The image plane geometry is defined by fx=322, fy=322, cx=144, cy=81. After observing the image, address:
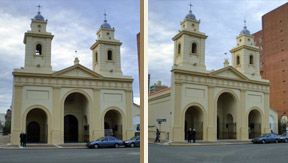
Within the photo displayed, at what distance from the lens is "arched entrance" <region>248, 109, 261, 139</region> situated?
14328mm

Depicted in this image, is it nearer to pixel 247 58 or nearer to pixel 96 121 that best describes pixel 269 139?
pixel 247 58

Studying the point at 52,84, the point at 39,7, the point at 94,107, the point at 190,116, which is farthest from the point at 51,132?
the point at 39,7

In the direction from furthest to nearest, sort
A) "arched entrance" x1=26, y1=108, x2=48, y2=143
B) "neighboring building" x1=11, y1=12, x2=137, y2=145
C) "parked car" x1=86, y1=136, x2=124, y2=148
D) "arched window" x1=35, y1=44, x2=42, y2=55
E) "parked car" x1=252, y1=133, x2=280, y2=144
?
"parked car" x1=252, y1=133, x2=280, y2=144 < "arched entrance" x1=26, y1=108, x2=48, y2=143 < "arched window" x1=35, y1=44, x2=42, y2=55 < "neighboring building" x1=11, y1=12, x2=137, y2=145 < "parked car" x1=86, y1=136, x2=124, y2=148

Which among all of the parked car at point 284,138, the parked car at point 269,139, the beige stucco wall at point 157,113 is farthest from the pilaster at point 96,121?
the parked car at point 269,139

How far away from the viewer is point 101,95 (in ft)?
27.3

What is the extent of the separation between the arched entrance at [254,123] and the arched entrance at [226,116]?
884 mm

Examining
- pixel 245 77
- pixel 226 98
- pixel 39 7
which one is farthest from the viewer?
pixel 226 98

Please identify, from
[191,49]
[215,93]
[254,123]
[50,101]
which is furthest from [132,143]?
[254,123]

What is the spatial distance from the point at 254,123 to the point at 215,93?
259cm

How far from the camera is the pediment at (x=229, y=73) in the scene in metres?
13.8

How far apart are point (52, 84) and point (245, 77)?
26.9 feet

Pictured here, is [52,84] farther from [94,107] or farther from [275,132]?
[275,132]

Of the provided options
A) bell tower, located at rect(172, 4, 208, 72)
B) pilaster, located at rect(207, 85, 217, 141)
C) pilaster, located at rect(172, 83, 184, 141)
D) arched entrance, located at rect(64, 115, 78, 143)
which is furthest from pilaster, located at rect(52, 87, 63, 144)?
pilaster, located at rect(207, 85, 217, 141)

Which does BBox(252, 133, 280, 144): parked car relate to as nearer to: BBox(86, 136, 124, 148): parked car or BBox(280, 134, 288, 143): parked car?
BBox(280, 134, 288, 143): parked car
